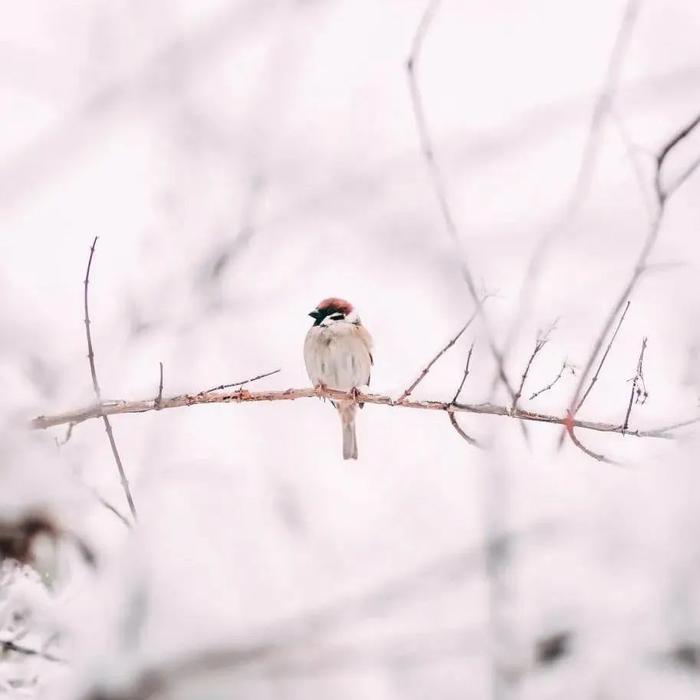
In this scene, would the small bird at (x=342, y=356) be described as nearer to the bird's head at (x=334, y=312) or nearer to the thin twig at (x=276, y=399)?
the bird's head at (x=334, y=312)

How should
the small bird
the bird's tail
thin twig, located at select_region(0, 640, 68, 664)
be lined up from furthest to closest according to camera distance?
the bird's tail → the small bird → thin twig, located at select_region(0, 640, 68, 664)

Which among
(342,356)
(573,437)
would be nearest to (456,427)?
(573,437)

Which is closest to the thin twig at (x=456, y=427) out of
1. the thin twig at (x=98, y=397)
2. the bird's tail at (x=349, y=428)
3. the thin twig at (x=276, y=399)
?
the thin twig at (x=276, y=399)

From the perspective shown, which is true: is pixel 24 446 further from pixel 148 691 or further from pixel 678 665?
pixel 678 665

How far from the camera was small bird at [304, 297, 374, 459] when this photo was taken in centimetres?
662

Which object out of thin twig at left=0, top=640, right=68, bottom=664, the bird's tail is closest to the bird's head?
the bird's tail

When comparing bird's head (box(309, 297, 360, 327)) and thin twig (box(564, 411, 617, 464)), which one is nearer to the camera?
thin twig (box(564, 411, 617, 464))

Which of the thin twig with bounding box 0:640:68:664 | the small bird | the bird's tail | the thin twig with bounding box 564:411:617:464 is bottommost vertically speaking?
the thin twig with bounding box 0:640:68:664

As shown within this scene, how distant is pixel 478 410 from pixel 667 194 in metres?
1.31

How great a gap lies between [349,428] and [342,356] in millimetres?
683

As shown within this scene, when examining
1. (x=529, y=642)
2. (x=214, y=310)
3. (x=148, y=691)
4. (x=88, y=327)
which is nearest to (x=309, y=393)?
(x=214, y=310)

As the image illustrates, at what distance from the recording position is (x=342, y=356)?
6621mm

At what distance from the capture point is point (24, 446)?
7.55 feet

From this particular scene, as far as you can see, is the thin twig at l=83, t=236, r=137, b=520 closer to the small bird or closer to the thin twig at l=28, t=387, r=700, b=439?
the thin twig at l=28, t=387, r=700, b=439
